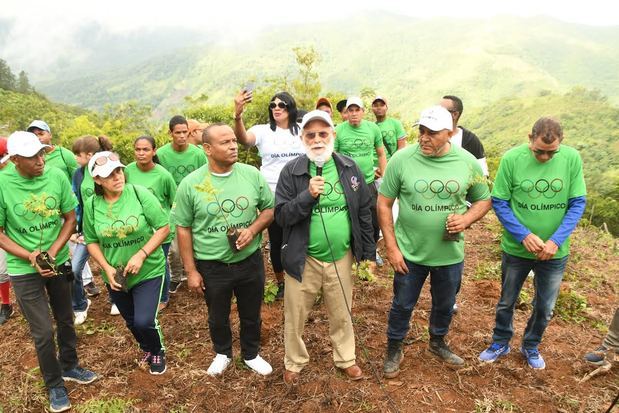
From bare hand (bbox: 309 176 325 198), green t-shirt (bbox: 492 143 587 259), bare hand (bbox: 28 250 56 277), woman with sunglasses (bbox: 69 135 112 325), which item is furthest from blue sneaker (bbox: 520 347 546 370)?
woman with sunglasses (bbox: 69 135 112 325)

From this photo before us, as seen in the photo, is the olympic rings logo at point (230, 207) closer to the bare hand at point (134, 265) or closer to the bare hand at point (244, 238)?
the bare hand at point (244, 238)

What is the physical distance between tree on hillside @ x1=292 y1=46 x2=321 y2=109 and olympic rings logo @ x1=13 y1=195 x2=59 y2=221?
1234 cm

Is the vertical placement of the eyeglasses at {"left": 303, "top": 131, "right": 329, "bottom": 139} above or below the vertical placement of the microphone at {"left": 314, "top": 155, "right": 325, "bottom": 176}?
above

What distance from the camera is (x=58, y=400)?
3.59m

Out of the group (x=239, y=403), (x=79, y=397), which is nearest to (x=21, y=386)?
(x=79, y=397)

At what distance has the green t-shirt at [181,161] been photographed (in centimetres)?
546

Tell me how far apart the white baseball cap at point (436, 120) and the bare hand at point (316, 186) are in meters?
0.95

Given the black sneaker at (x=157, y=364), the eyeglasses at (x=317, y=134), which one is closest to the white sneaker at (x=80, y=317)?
the black sneaker at (x=157, y=364)

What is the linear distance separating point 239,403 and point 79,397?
1.50 metres

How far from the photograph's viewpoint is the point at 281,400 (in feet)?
11.7

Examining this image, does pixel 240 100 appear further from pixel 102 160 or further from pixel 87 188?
pixel 87 188

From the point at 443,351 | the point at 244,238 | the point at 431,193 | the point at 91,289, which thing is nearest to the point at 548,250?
the point at 431,193

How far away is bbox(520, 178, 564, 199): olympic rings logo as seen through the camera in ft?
11.3

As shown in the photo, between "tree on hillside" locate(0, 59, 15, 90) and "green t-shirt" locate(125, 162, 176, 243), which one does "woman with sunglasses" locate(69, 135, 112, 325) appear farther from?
"tree on hillside" locate(0, 59, 15, 90)
